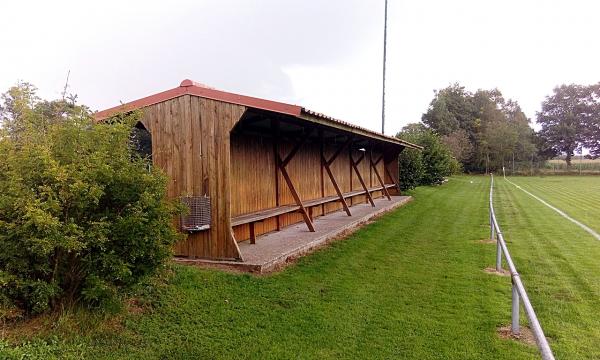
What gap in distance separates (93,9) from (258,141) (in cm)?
875

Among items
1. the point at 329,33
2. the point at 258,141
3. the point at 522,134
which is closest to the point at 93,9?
the point at 258,141

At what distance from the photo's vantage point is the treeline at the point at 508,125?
55.4 metres

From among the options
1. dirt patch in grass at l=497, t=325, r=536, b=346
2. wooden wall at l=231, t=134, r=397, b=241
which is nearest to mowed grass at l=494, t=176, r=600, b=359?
dirt patch in grass at l=497, t=325, r=536, b=346

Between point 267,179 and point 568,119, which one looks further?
point 568,119

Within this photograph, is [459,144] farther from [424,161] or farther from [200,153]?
[200,153]

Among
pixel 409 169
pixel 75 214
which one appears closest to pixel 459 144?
pixel 409 169

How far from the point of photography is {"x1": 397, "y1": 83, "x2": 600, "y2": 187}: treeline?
55.4 m

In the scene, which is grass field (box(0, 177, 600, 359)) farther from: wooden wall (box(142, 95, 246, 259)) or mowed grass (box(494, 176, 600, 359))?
wooden wall (box(142, 95, 246, 259))

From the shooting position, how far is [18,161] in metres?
3.67

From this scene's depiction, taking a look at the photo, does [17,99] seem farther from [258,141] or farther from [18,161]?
[258,141]

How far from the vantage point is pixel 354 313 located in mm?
4887

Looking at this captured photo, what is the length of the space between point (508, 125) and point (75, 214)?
60792 millimetres

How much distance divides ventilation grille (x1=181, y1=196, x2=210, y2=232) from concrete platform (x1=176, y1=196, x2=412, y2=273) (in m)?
0.53

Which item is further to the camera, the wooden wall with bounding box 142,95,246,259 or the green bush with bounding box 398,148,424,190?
the green bush with bounding box 398,148,424,190
